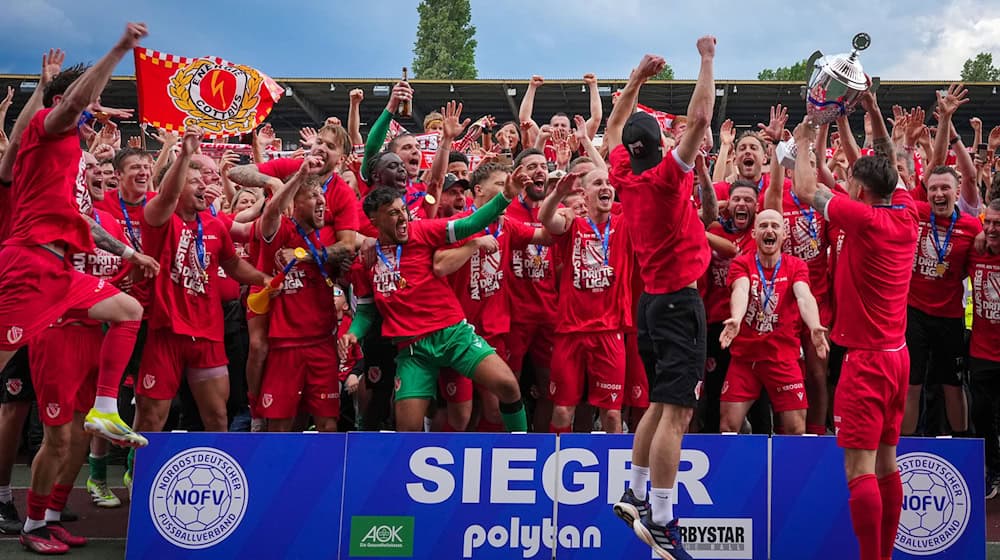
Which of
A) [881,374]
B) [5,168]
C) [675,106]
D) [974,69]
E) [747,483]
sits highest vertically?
[974,69]

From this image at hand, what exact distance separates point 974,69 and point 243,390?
225ft

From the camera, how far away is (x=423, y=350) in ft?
20.9

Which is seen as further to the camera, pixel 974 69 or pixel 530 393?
pixel 974 69

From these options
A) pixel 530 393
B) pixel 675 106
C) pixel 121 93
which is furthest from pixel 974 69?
pixel 530 393

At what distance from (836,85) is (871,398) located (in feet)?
6.69

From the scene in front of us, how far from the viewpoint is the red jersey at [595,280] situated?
6.86 metres

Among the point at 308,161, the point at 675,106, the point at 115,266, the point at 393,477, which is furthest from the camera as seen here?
the point at 675,106

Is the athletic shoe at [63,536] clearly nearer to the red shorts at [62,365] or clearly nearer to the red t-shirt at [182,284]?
the red shorts at [62,365]

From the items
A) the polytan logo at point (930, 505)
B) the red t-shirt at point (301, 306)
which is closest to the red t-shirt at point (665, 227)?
the polytan logo at point (930, 505)

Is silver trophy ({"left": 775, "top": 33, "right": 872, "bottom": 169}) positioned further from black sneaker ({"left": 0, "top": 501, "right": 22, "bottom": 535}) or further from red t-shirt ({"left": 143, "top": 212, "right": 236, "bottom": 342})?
black sneaker ({"left": 0, "top": 501, "right": 22, "bottom": 535})

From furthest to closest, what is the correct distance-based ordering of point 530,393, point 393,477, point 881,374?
1. point 530,393
2. point 393,477
3. point 881,374

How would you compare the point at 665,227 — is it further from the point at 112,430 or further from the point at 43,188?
the point at 43,188

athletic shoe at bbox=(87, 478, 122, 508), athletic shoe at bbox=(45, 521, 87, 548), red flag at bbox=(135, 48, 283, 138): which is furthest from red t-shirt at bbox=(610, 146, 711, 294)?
athletic shoe at bbox=(87, 478, 122, 508)

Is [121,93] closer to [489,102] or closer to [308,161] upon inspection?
[489,102]
